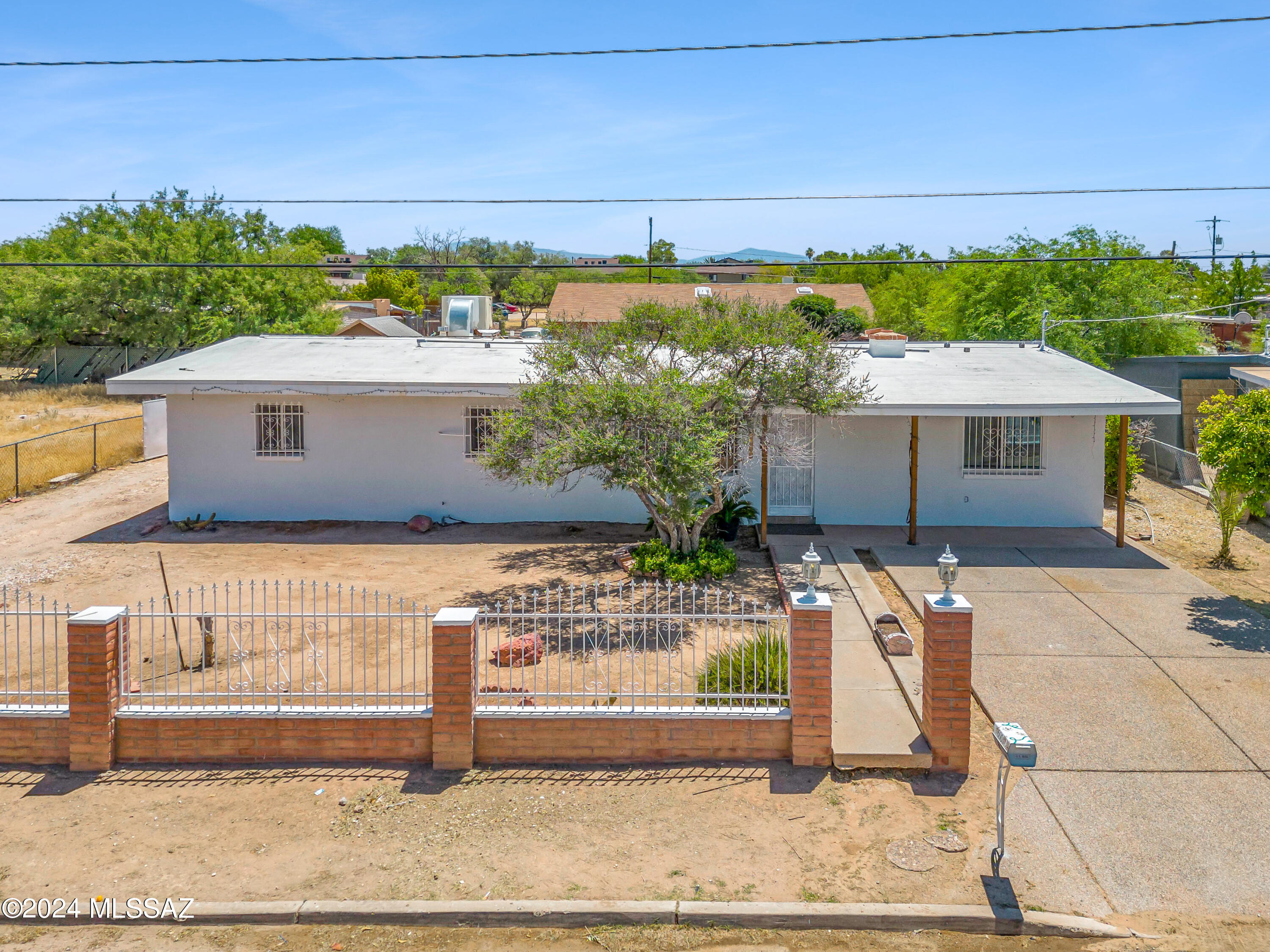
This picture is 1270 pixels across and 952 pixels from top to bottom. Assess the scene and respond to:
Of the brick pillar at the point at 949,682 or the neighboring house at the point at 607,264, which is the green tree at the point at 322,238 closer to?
the neighboring house at the point at 607,264

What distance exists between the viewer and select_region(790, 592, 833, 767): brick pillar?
25.0 feet

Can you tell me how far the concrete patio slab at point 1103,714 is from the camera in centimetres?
791

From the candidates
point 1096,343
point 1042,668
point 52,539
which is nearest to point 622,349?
point 1042,668

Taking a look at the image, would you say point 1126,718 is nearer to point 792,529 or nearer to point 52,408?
point 792,529

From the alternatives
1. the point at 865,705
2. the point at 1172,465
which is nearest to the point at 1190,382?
the point at 1172,465

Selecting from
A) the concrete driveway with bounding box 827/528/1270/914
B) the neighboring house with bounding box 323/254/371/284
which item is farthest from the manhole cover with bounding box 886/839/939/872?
the neighboring house with bounding box 323/254/371/284

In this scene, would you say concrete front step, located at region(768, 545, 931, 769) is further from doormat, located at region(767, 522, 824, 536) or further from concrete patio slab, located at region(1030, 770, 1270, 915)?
doormat, located at region(767, 522, 824, 536)

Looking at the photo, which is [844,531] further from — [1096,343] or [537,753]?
[1096,343]

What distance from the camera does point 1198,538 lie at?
16188 mm

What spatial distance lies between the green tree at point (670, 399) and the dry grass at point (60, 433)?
12.6 m

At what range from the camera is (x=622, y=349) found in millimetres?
13094

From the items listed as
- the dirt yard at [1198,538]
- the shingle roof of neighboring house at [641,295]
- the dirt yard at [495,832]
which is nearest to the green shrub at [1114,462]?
the dirt yard at [1198,538]

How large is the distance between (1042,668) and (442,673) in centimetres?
591

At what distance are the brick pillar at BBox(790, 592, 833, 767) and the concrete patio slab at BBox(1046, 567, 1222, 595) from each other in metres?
6.34
